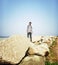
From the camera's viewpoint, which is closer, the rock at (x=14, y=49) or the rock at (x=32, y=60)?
the rock at (x=32, y=60)

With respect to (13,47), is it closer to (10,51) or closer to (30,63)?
(10,51)

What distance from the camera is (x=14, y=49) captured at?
21.1 ft

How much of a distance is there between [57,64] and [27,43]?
116 cm

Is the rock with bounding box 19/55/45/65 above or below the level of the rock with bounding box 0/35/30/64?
below

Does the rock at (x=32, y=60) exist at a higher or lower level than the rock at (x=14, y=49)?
lower

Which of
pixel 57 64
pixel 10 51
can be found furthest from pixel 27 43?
pixel 57 64

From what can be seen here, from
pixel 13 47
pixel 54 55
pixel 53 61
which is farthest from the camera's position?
pixel 54 55

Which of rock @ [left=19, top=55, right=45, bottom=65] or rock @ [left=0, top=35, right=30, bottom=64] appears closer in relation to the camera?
rock @ [left=19, top=55, right=45, bottom=65]

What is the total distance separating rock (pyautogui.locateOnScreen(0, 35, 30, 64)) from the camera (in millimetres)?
6230

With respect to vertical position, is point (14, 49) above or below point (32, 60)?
above

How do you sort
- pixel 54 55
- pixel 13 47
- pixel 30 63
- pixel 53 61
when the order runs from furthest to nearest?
pixel 54 55 → pixel 53 61 → pixel 13 47 → pixel 30 63

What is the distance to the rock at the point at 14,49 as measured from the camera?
623 centimetres

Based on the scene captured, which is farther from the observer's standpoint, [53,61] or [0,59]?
[53,61]

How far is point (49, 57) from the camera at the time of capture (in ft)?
25.1
